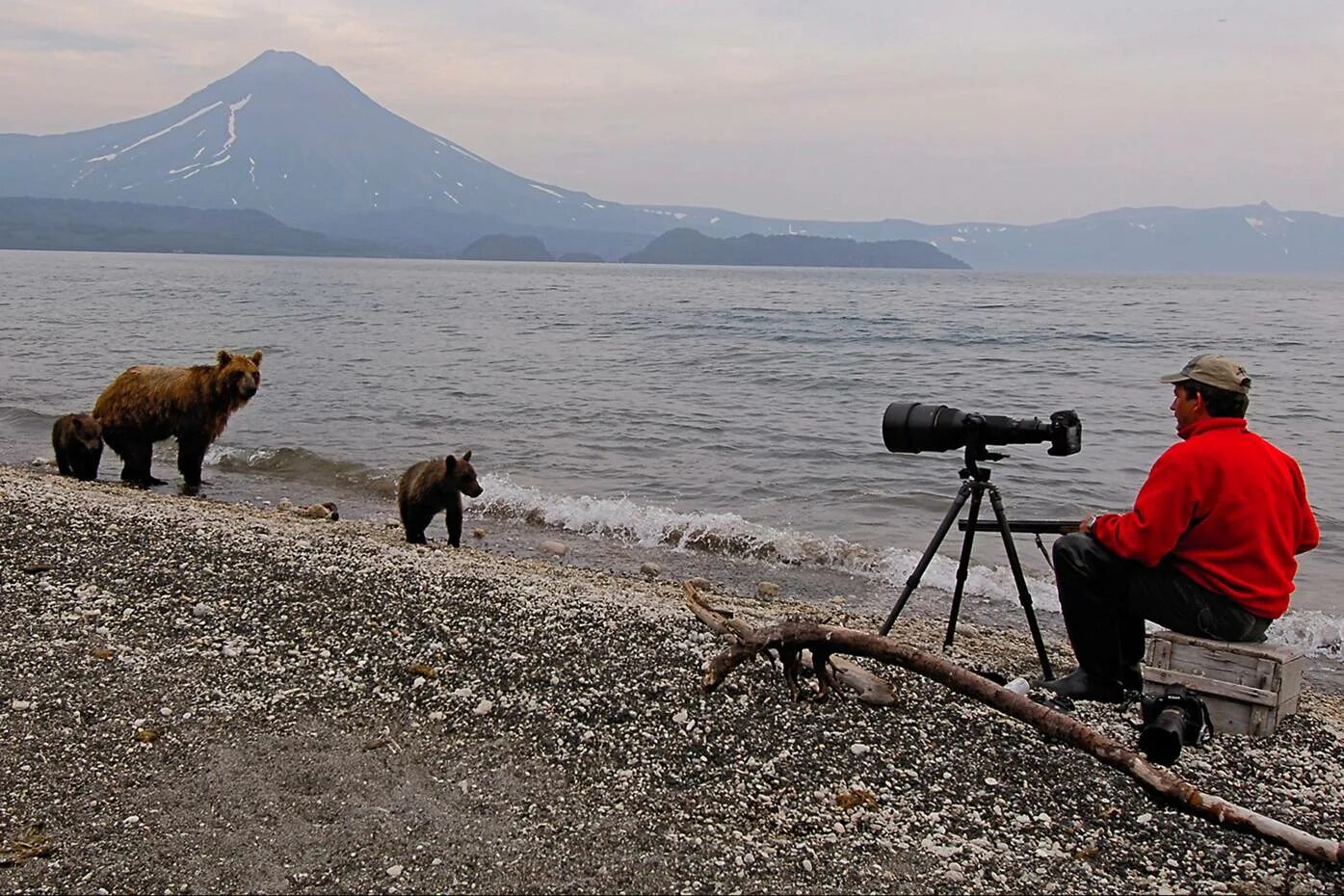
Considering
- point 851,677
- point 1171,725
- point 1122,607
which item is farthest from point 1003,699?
point 1122,607

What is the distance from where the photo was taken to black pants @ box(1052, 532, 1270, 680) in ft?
16.2

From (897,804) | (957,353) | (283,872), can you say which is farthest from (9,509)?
(957,353)

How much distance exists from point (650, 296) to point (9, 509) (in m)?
66.9

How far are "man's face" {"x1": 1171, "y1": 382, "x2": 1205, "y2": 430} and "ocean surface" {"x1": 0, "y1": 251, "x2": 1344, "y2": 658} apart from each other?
453 cm

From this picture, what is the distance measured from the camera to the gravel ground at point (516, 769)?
12.3 feet

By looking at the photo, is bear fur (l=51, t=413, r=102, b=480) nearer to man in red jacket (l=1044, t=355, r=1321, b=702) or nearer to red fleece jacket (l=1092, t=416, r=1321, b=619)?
man in red jacket (l=1044, t=355, r=1321, b=702)

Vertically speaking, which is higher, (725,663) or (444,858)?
(725,663)

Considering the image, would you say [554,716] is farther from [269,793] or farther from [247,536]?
[247,536]

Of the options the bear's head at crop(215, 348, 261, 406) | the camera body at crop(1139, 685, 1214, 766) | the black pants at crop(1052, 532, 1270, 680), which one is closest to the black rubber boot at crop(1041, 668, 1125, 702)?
the black pants at crop(1052, 532, 1270, 680)

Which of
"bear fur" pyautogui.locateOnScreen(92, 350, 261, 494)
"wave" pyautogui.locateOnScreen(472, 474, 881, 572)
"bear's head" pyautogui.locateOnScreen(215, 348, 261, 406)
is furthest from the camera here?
"bear fur" pyautogui.locateOnScreen(92, 350, 261, 494)

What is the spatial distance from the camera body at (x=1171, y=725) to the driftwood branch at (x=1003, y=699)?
0.24 feet

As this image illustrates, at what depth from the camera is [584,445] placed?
16.8 meters

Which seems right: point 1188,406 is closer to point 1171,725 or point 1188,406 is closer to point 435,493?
point 1171,725

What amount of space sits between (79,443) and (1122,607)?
12.0m
